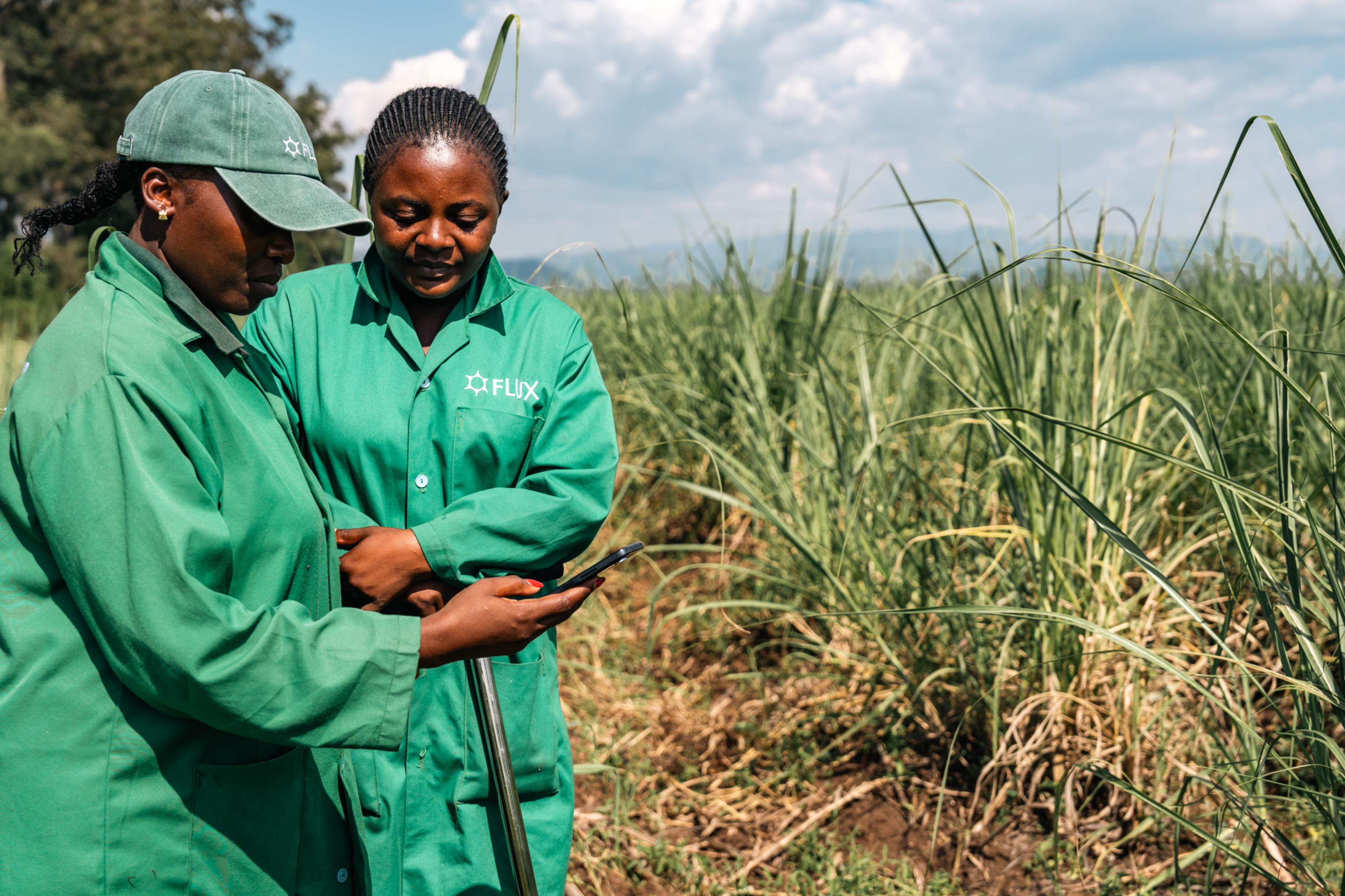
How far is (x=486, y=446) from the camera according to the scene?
4.85 feet

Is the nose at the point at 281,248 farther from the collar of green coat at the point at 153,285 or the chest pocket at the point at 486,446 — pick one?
the chest pocket at the point at 486,446

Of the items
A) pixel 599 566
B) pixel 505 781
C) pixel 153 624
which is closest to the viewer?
pixel 153 624

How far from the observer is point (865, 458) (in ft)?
8.07

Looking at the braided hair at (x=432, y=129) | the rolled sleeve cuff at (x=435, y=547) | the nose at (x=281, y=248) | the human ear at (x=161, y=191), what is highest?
the braided hair at (x=432, y=129)

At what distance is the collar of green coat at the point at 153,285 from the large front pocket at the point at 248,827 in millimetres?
487

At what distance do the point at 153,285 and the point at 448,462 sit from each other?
0.52 metres

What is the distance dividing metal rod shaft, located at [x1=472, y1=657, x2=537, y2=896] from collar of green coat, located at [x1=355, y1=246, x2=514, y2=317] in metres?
0.57

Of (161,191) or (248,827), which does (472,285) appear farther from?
(248,827)

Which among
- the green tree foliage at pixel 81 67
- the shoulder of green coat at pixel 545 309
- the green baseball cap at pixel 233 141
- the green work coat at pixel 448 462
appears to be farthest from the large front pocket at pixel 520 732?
the green tree foliage at pixel 81 67

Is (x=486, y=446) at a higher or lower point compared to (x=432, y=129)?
lower

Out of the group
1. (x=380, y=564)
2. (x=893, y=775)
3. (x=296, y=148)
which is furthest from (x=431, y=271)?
(x=893, y=775)

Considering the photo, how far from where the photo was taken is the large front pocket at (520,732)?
58.7 inches

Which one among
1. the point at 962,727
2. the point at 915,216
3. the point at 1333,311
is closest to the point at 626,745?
the point at 962,727

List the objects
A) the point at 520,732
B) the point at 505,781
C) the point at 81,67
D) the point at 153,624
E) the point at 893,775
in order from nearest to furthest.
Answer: the point at 153,624, the point at 505,781, the point at 520,732, the point at 893,775, the point at 81,67
